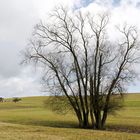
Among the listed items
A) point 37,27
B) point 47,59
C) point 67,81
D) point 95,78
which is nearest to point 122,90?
point 95,78

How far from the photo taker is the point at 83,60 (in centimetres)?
4853

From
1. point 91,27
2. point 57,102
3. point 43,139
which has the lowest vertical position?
point 43,139

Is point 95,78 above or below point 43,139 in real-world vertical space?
above

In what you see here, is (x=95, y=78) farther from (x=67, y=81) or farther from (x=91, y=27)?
(x=91, y=27)

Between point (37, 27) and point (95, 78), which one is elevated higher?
point (37, 27)

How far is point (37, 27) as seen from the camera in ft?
163

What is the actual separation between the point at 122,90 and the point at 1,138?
25.7 m

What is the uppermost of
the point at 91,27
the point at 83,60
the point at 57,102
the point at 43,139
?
the point at 91,27

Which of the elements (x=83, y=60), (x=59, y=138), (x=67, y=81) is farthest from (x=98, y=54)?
(x=59, y=138)

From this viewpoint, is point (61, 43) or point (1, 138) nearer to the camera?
point (1, 138)

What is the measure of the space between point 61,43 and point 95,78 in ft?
18.6

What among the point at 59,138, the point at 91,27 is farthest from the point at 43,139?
the point at 91,27

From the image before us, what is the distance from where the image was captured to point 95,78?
156 ft

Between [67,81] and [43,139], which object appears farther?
[67,81]
